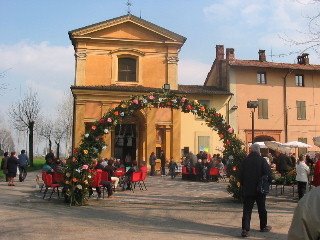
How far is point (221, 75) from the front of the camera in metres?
33.6

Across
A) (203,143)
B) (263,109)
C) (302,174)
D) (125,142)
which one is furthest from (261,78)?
(302,174)

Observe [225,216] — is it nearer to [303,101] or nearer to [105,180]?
[105,180]

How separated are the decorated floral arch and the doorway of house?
15666mm

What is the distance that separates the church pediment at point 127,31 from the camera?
28.6 m

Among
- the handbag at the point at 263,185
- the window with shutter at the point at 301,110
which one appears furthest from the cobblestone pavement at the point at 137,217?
the window with shutter at the point at 301,110

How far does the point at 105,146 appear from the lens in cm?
1306

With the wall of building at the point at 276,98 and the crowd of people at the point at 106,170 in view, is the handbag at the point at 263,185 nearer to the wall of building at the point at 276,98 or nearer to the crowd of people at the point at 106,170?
the crowd of people at the point at 106,170

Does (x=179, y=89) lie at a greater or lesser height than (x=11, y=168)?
greater

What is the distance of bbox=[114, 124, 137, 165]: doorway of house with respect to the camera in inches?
1147

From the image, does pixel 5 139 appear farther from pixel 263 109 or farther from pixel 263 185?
pixel 263 185

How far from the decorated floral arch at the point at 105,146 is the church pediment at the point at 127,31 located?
53.7 feet

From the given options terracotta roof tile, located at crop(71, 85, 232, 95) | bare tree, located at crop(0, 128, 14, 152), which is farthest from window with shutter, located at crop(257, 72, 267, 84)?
bare tree, located at crop(0, 128, 14, 152)

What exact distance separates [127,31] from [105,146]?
17.7 m

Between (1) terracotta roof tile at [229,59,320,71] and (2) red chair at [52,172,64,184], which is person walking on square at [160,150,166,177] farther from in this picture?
(2) red chair at [52,172,64,184]
